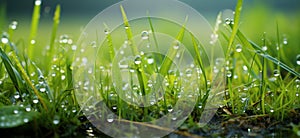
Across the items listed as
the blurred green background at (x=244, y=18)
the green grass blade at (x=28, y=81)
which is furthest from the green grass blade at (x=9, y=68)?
the blurred green background at (x=244, y=18)

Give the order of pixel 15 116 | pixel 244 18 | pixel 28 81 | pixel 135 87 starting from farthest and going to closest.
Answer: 1. pixel 244 18
2. pixel 135 87
3. pixel 28 81
4. pixel 15 116

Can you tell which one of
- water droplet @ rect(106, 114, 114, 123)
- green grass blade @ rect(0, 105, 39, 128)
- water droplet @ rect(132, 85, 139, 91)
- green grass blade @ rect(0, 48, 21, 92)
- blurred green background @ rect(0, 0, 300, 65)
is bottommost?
water droplet @ rect(106, 114, 114, 123)

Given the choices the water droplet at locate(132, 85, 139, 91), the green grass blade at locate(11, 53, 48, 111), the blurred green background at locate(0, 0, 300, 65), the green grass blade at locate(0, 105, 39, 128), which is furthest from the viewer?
the blurred green background at locate(0, 0, 300, 65)

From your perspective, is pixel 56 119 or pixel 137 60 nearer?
→ pixel 56 119

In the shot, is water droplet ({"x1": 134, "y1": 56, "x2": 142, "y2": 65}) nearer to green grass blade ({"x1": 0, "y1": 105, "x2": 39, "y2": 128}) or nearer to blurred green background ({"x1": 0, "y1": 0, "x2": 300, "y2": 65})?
green grass blade ({"x1": 0, "y1": 105, "x2": 39, "y2": 128})

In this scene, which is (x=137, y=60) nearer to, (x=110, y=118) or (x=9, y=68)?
(x=110, y=118)

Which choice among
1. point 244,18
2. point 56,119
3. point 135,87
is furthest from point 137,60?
point 244,18

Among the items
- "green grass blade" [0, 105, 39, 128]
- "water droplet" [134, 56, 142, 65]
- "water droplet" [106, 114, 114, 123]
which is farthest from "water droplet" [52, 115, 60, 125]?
"water droplet" [134, 56, 142, 65]

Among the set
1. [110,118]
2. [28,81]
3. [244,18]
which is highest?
[244,18]

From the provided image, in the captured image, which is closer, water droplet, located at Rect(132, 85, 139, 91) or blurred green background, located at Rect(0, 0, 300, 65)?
water droplet, located at Rect(132, 85, 139, 91)

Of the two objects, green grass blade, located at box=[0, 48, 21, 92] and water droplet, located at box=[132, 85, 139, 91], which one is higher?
green grass blade, located at box=[0, 48, 21, 92]

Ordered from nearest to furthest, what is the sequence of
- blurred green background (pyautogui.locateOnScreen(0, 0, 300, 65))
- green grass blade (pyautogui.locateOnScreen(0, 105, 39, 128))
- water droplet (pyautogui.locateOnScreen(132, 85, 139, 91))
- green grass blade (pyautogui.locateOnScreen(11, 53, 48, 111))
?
1. green grass blade (pyautogui.locateOnScreen(0, 105, 39, 128))
2. green grass blade (pyautogui.locateOnScreen(11, 53, 48, 111))
3. water droplet (pyautogui.locateOnScreen(132, 85, 139, 91))
4. blurred green background (pyautogui.locateOnScreen(0, 0, 300, 65))
